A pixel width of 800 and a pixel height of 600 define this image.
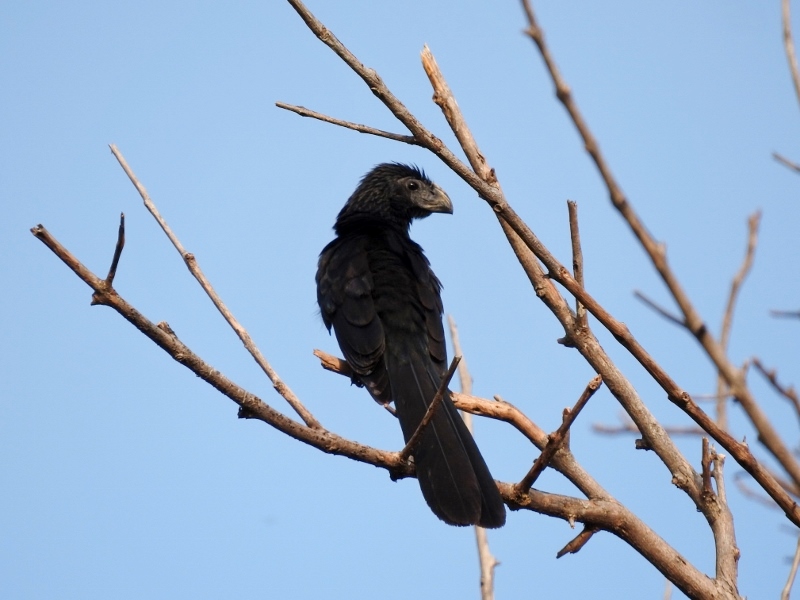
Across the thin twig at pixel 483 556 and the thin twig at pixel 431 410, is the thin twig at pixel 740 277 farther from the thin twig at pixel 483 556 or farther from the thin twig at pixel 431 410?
the thin twig at pixel 483 556

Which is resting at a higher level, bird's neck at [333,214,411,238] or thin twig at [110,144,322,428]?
bird's neck at [333,214,411,238]

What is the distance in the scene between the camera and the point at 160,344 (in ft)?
7.87

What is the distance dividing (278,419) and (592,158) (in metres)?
1.49

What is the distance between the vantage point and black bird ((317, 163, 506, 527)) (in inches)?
121

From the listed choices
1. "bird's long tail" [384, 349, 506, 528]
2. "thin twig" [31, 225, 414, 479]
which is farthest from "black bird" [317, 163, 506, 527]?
"thin twig" [31, 225, 414, 479]

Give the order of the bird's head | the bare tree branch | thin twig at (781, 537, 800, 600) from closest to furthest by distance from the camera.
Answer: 1. the bare tree branch
2. thin twig at (781, 537, 800, 600)
3. the bird's head

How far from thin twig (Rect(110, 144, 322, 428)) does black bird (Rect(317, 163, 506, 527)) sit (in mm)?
500

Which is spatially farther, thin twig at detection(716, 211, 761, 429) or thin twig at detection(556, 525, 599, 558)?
thin twig at detection(556, 525, 599, 558)

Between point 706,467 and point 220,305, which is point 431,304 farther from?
point 706,467

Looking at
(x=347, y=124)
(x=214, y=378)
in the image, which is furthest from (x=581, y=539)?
(x=347, y=124)

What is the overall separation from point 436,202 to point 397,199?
11.3 inches

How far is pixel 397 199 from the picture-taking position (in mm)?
6547

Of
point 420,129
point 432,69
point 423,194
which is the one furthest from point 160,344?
point 423,194

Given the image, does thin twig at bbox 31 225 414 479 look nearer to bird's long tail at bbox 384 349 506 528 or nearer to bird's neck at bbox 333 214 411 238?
bird's long tail at bbox 384 349 506 528
